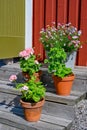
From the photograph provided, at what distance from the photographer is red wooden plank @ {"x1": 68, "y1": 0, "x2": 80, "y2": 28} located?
3.38 metres

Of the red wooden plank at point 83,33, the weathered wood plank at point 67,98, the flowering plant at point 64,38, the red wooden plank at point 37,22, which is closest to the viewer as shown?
the weathered wood plank at point 67,98

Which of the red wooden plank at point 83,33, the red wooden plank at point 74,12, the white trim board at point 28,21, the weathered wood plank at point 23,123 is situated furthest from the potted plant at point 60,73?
the white trim board at point 28,21

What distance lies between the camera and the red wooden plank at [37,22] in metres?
3.68

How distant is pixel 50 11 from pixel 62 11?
0.61 ft

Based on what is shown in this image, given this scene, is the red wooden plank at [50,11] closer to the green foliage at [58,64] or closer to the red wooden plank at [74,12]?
the red wooden plank at [74,12]

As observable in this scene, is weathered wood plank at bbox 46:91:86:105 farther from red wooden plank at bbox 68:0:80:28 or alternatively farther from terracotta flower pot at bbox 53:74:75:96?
red wooden plank at bbox 68:0:80:28

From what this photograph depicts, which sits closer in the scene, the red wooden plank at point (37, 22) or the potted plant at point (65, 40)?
the potted plant at point (65, 40)

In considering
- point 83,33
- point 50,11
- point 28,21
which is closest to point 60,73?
point 83,33

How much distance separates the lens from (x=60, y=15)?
3.53m

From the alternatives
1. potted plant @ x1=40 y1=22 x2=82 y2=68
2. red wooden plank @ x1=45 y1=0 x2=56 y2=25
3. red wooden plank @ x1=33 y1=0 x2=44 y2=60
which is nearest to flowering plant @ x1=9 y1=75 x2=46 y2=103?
potted plant @ x1=40 y1=22 x2=82 y2=68

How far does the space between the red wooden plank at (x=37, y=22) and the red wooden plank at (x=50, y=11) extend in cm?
9

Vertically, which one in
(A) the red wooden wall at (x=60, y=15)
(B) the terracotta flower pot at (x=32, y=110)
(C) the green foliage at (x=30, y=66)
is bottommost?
(B) the terracotta flower pot at (x=32, y=110)

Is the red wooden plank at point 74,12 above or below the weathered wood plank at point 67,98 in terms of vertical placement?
above

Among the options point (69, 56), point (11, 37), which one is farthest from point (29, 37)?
point (69, 56)
